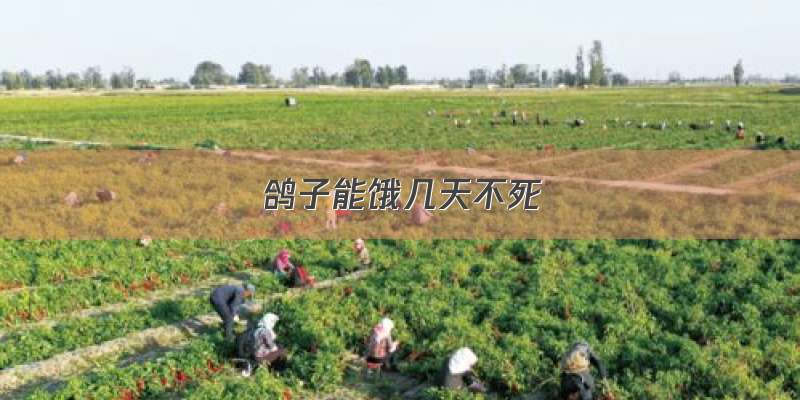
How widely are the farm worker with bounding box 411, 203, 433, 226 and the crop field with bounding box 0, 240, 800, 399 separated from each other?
2.86 m

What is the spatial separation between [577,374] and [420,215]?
13255mm

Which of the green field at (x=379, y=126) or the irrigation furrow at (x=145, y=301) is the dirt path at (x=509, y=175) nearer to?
the green field at (x=379, y=126)

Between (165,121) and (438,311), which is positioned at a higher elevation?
(165,121)

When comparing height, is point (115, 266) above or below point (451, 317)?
above

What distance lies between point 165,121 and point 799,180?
61479 mm

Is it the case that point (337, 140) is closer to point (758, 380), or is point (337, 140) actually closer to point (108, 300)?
point (108, 300)

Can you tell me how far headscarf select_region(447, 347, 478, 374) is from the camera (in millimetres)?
11336

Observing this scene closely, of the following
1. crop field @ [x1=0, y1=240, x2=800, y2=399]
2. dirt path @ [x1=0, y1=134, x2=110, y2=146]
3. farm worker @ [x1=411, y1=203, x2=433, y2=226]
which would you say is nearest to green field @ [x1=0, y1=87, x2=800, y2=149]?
dirt path @ [x1=0, y1=134, x2=110, y2=146]

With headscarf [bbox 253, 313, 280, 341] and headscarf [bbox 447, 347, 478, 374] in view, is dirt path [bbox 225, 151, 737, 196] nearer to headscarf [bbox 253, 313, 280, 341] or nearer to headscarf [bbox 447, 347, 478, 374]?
headscarf [bbox 447, 347, 478, 374]

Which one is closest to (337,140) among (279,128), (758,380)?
(279,128)

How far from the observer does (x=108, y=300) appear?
641 inches

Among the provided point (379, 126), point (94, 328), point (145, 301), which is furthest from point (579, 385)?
point (379, 126)

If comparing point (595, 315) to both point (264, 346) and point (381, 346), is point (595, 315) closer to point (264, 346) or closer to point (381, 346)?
point (381, 346)

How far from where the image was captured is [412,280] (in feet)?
55.6
